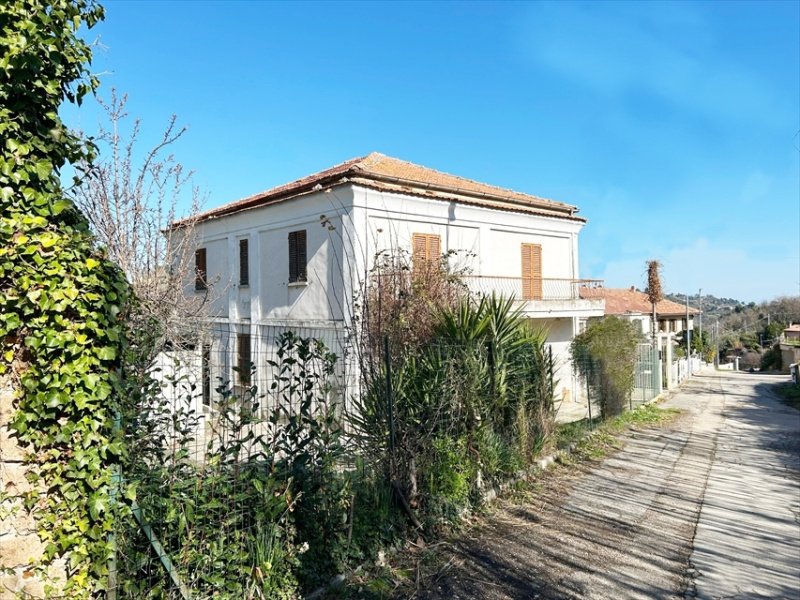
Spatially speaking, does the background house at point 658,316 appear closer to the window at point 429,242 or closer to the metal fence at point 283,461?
the window at point 429,242

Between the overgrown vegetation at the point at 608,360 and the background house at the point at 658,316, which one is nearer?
the overgrown vegetation at the point at 608,360

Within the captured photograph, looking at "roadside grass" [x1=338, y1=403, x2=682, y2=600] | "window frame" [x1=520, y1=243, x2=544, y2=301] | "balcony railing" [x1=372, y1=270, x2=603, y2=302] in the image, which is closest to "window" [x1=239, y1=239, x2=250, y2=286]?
"balcony railing" [x1=372, y1=270, x2=603, y2=302]

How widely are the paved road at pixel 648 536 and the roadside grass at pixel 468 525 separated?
0.11m

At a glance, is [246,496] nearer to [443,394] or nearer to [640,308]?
[443,394]

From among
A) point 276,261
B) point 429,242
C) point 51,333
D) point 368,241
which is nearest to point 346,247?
point 368,241

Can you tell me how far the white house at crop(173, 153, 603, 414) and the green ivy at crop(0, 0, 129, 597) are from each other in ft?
34.9

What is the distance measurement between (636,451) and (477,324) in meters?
5.45

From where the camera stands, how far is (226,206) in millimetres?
20953

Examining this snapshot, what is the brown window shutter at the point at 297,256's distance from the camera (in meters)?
17.0

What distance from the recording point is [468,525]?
20.5 feet

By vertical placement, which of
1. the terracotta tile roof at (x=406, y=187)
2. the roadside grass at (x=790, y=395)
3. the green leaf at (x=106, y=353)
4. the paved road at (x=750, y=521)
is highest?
the terracotta tile roof at (x=406, y=187)

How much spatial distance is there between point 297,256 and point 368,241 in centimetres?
278

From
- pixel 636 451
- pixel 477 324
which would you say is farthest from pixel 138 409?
pixel 636 451

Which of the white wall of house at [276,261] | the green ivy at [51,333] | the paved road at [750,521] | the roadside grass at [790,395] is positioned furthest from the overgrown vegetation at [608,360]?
the green ivy at [51,333]
